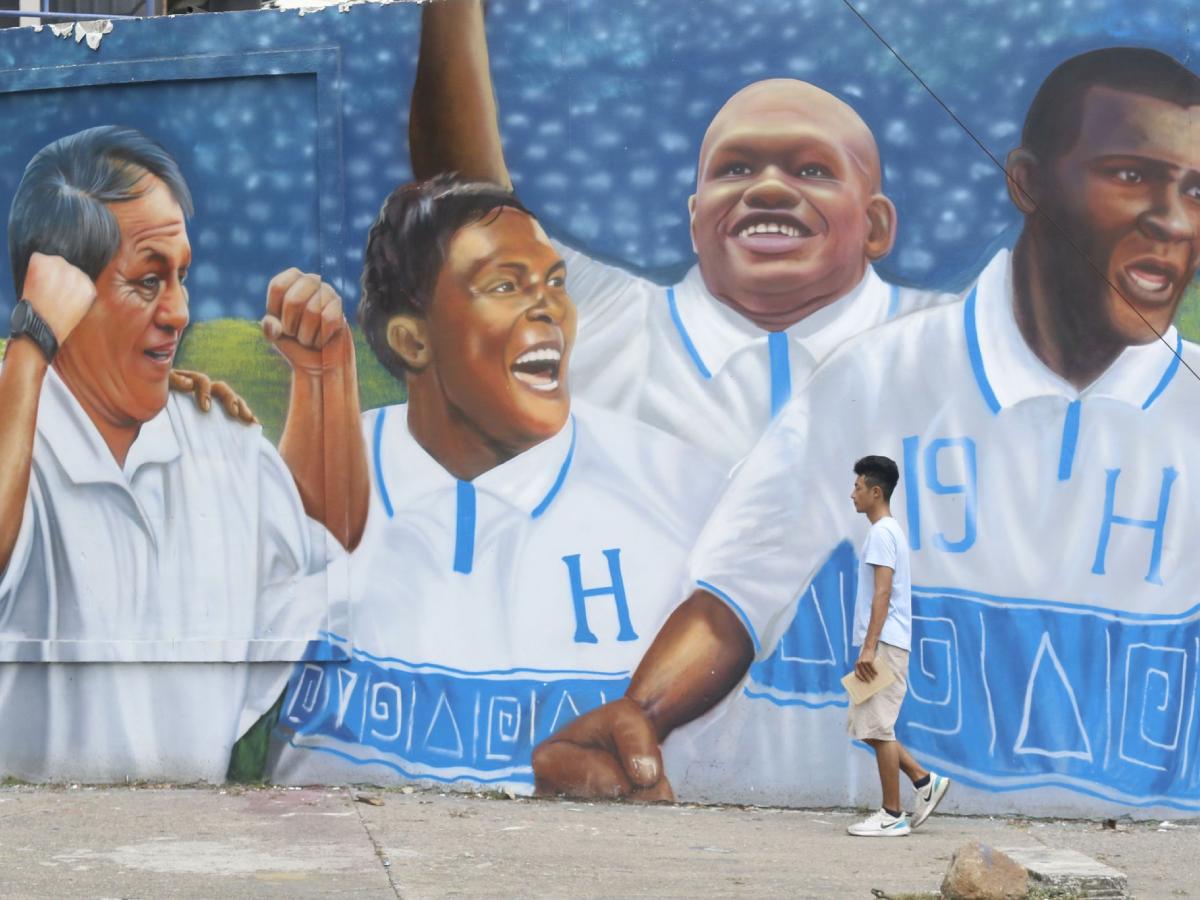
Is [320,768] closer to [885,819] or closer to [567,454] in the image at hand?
[567,454]

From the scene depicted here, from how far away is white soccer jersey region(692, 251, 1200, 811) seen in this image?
688 centimetres

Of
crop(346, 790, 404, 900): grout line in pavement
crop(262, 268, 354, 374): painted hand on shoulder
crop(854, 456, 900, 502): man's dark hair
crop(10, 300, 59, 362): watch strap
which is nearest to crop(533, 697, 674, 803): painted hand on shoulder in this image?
crop(346, 790, 404, 900): grout line in pavement

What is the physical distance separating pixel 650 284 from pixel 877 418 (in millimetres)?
1151

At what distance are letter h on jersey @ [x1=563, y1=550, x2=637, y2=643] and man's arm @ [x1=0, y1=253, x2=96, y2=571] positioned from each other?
8.19ft

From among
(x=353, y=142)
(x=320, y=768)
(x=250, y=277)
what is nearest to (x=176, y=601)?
(x=320, y=768)

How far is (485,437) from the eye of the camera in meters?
7.17

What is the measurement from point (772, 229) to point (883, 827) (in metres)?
2.57

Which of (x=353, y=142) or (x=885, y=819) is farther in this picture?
(x=353, y=142)

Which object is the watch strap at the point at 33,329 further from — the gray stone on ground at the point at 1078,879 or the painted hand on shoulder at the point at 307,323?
the gray stone on ground at the point at 1078,879

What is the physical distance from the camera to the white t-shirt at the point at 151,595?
726 cm

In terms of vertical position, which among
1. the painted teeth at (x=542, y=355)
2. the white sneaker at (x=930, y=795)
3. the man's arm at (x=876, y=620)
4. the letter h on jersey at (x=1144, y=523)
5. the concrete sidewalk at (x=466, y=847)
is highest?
the painted teeth at (x=542, y=355)

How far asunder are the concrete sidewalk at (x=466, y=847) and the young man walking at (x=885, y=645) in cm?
15

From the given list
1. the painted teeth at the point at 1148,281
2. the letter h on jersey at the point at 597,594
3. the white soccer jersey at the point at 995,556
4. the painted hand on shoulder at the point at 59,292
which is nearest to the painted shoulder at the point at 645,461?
the white soccer jersey at the point at 995,556

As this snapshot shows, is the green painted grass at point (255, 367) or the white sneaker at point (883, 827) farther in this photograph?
the green painted grass at point (255, 367)
